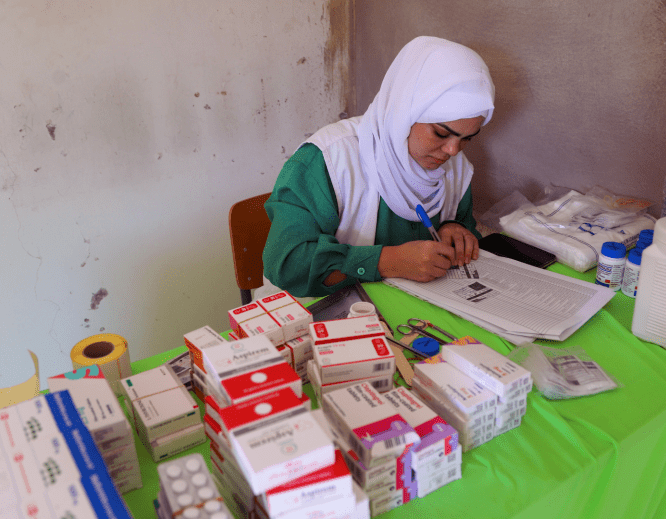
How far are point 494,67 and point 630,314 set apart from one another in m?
1.09

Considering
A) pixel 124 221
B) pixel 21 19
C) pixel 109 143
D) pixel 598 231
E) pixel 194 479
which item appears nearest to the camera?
pixel 194 479

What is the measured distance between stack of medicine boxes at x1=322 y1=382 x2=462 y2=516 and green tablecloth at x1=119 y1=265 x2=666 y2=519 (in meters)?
0.03

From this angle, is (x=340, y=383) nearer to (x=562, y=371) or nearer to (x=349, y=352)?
(x=349, y=352)

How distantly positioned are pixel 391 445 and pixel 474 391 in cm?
20

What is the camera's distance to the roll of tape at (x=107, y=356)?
38.5 inches

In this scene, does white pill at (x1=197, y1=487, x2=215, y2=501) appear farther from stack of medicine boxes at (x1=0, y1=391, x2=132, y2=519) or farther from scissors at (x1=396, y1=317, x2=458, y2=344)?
scissors at (x1=396, y1=317, x2=458, y2=344)

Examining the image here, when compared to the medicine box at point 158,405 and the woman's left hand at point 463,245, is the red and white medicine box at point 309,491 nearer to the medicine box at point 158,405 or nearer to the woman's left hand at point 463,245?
the medicine box at point 158,405

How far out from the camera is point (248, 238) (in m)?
1.81

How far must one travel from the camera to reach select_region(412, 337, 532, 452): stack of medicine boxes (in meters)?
0.84

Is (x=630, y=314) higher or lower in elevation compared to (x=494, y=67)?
lower

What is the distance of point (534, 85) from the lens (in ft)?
6.04

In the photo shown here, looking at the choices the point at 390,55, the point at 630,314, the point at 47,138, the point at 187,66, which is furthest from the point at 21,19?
the point at 630,314

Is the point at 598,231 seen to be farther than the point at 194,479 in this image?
Yes

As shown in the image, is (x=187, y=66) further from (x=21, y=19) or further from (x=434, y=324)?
(x=434, y=324)
